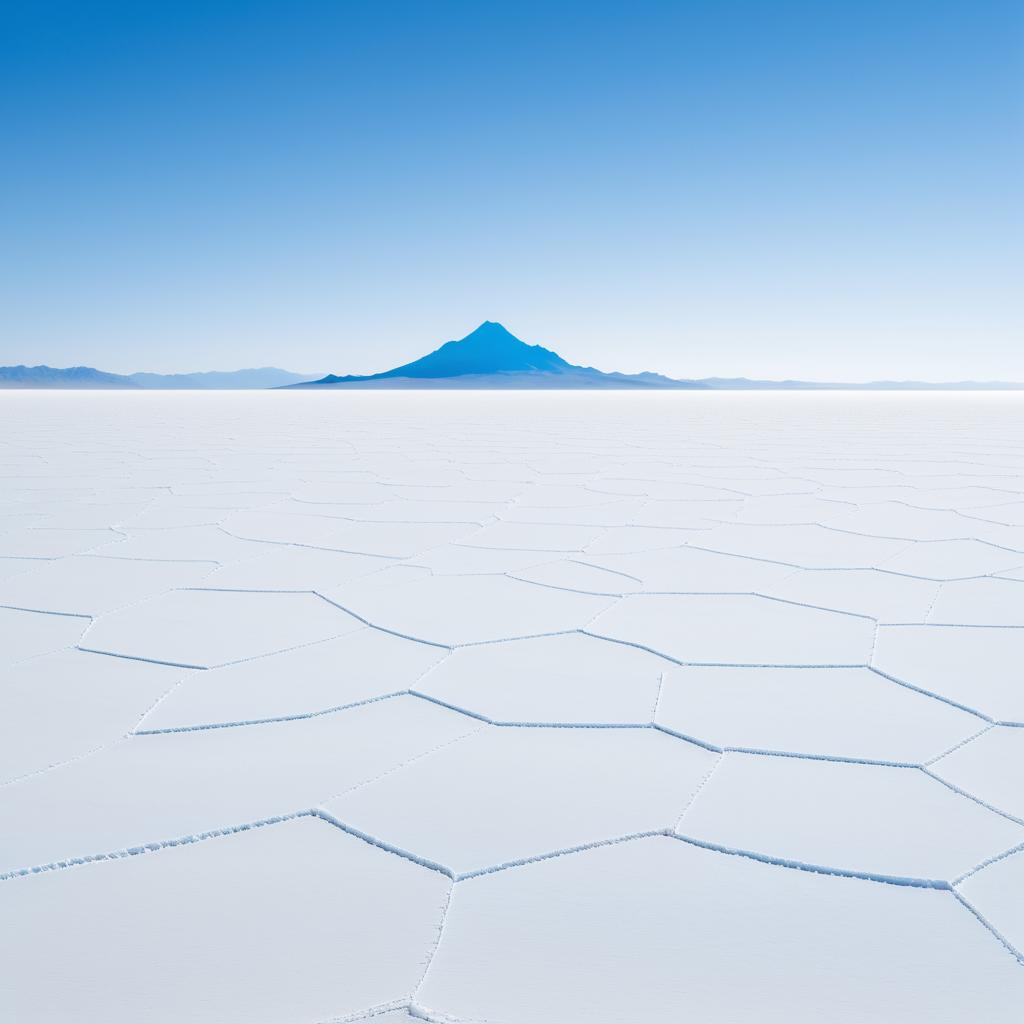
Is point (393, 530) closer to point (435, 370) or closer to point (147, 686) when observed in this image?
point (147, 686)

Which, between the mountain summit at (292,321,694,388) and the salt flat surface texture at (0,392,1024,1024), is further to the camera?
the mountain summit at (292,321,694,388)

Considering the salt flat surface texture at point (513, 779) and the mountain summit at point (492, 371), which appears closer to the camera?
the salt flat surface texture at point (513, 779)

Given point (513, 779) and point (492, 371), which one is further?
point (492, 371)

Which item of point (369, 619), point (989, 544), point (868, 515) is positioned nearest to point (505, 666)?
point (369, 619)
